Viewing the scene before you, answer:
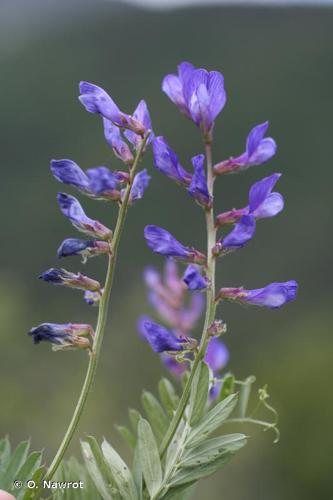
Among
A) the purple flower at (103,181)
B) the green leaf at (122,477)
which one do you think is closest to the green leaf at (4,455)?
the green leaf at (122,477)

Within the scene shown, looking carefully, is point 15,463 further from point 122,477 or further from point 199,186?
point 199,186

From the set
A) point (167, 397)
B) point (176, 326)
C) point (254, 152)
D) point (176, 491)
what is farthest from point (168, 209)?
point (176, 491)

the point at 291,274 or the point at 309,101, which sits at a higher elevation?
the point at 309,101

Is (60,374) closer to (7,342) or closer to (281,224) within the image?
(7,342)

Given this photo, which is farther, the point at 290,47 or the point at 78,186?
the point at 290,47

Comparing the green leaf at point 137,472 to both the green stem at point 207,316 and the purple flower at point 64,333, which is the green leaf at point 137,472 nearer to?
the green stem at point 207,316

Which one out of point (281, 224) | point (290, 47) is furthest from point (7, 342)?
point (290, 47)
